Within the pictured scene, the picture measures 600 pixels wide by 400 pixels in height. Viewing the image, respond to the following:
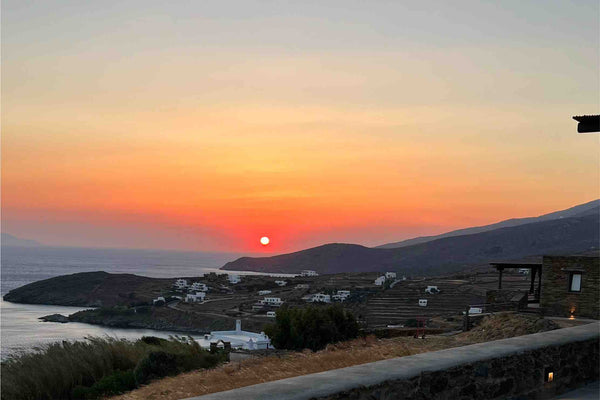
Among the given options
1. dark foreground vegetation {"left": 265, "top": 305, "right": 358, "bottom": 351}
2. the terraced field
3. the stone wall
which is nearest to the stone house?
the stone wall

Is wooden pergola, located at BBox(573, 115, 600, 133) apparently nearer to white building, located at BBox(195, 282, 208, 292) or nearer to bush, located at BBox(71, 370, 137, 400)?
bush, located at BBox(71, 370, 137, 400)

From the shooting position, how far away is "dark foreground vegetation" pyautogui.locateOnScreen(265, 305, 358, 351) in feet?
79.2

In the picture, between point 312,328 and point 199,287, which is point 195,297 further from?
point 312,328

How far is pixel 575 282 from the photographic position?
22484mm

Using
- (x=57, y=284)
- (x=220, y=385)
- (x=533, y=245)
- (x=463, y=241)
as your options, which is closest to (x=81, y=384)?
(x=220, y=385)

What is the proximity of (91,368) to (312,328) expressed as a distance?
397 inches

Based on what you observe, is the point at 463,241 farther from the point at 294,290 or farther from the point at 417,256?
the point at 294,290

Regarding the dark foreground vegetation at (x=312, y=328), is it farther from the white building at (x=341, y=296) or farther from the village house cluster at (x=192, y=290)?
the village house cluster at (x=192, y=290)

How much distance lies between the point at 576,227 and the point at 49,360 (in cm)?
16765

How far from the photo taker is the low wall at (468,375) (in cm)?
464

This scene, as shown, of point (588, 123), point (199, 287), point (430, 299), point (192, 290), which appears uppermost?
point (588, 123)

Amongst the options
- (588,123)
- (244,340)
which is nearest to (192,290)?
(244,340)

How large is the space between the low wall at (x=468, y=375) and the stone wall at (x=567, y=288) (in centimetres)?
1468

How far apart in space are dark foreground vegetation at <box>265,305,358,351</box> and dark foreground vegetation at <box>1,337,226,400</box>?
716 cm
